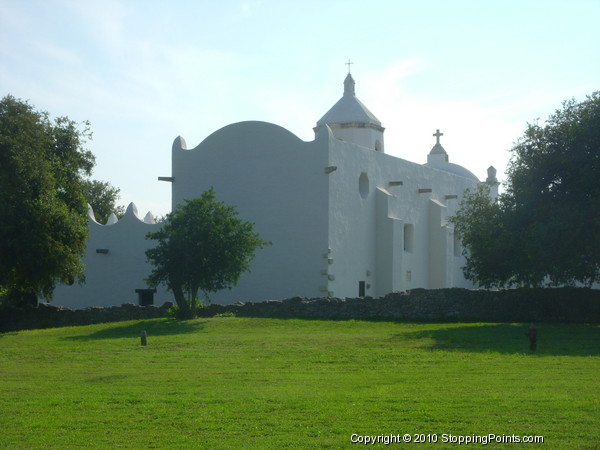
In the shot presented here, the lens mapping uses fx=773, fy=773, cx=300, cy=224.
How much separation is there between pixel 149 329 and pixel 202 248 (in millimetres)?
3188

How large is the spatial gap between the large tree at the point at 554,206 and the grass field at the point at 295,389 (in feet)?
9.84

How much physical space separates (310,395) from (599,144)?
15350 mm

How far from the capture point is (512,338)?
19.5 meters

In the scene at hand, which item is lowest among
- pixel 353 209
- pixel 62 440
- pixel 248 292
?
pixel 62 440

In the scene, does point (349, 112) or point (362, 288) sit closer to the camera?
point (362, 288)

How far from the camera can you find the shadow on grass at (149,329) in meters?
21.8

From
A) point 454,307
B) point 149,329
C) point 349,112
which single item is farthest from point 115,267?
point 454,307

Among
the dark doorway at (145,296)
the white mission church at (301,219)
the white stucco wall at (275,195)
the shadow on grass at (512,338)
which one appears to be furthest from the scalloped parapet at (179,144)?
the shadow on grass at (512,338)

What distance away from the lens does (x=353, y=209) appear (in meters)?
32.3

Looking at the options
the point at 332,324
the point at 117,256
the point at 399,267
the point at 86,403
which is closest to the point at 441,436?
the point at 86,403

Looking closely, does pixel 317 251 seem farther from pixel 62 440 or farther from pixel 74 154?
pixel 62 440

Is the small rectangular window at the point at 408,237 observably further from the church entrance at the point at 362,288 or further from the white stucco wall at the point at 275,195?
the white stucco wall at the point at 275,195

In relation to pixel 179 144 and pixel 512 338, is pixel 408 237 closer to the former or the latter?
pixel 179 144

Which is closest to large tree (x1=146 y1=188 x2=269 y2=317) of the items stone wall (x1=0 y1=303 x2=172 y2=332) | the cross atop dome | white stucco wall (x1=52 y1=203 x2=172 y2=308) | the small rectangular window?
stone wall (x1=0 y1=303 x2=172 y2=332)
